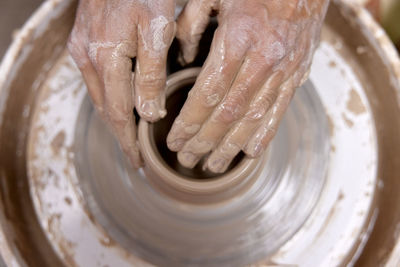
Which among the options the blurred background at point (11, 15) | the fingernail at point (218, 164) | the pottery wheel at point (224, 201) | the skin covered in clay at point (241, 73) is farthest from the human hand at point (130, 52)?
the blurred background at point (11, 15)

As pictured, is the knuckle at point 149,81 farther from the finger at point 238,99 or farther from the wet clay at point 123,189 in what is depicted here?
the wet clay at point 123,189

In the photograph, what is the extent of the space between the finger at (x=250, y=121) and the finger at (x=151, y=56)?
23 centimetres

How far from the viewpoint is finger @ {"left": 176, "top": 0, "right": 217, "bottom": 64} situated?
1.08 m

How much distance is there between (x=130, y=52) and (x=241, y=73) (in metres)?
0.30

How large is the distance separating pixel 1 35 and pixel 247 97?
1770 millimetres

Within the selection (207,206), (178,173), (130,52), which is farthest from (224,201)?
(130,52)

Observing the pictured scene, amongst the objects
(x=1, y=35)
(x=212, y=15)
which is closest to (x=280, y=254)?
(x=212, y=15)

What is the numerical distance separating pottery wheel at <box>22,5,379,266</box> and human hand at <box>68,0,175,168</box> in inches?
13.3

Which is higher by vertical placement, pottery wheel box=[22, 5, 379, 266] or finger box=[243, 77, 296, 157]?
finger box=[243, 77, 296, 157]

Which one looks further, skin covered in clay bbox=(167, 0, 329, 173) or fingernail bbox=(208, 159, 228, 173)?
fingernail bbox=(208, 159, 228, 173)

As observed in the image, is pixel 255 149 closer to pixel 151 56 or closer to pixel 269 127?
pixel 269 127

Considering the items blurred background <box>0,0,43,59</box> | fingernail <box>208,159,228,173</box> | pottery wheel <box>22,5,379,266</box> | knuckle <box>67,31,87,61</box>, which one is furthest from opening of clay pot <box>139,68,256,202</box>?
blurred background <box>0,0,43,59</box>

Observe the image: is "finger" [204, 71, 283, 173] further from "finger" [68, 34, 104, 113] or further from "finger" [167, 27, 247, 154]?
"finger" [68, 34, 104, 113]

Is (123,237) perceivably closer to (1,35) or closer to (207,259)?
(207,259)
